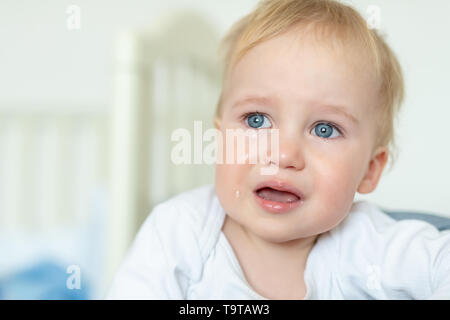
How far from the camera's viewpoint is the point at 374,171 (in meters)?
0.85

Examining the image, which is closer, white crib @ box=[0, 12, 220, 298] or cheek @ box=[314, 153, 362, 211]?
cheek @ box=[314, 153, 362, 211]

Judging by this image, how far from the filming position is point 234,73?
0.77 metres

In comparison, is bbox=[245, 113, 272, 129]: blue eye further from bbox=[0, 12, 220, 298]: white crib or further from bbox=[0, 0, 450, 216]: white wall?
bbox=[0, 0, 450, 216]: white wall

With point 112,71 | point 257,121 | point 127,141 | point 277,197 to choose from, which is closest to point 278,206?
point 277,197

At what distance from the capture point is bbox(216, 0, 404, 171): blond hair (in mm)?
722

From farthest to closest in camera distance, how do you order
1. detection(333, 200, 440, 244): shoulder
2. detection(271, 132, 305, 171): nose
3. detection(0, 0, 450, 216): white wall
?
detection(0, 0, 450, 216): white wall, detection(333, 200, 440, 244): shoulder, detection(271, 132, 305, 171): nose

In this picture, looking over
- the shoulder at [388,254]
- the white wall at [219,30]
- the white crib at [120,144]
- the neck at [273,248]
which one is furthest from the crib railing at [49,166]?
the shoulder at [388,254]

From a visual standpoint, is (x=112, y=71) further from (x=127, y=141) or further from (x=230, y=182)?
(x=230, y=182)

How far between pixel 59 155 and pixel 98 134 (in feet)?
0.55

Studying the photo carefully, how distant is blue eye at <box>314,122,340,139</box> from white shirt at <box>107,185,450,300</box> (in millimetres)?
223

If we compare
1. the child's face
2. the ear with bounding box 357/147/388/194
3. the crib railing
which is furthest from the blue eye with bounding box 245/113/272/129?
the crib railing

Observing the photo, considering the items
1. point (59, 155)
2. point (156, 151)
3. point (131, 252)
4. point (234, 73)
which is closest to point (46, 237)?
point (59, 155)

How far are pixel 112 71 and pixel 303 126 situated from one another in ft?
4.20

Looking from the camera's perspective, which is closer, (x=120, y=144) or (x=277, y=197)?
(x=277, y=197)
